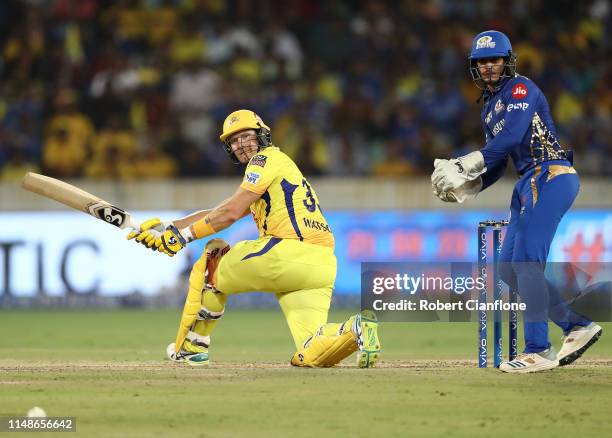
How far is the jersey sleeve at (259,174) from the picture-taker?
895cm

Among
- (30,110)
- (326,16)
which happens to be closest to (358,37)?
(326,16)

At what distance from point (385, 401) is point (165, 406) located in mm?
1260

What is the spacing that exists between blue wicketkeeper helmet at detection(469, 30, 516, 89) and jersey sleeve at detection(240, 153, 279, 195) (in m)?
1.55

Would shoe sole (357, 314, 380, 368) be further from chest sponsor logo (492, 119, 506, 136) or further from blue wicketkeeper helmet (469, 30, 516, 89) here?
blue wicketkeeper helmet (469, 30, 516, 89)

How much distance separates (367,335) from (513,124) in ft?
5.61

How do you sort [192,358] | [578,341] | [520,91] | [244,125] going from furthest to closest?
[192,358], [244,125], [578,341], [520,91]

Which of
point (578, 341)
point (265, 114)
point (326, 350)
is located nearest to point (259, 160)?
point (326, 350)

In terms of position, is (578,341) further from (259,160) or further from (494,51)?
(259,160)

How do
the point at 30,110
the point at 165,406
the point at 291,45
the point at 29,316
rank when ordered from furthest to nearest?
the point at 291,45 → the point at 30,110 → the point at 29,316 → the point at 165,406

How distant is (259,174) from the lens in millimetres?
8953

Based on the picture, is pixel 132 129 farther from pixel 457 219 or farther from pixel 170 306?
pixel 457 219

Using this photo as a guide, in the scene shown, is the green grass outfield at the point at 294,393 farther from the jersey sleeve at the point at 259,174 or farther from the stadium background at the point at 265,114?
the stadium background at the point at 265,114

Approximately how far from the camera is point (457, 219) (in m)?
16.3

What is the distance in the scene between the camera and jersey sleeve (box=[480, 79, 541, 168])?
8578 millimetres
